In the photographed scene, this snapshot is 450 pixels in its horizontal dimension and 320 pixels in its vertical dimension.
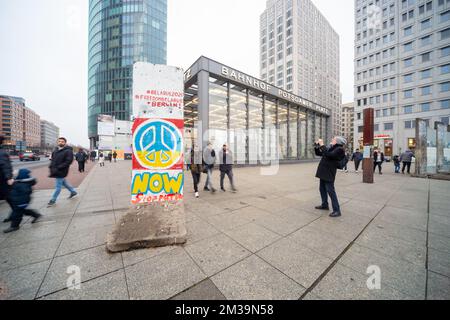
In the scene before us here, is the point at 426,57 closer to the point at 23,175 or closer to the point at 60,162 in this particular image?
the point at 60,162

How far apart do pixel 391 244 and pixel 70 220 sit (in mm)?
6371

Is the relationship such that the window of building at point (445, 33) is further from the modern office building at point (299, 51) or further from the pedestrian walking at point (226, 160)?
the pedestrian walking at point (226, 160)

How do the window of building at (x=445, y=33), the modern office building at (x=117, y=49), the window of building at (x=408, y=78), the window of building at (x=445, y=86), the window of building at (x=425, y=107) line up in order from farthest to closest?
1. the modern office building at (x=117, y=49)
2. the window of building at (x=408, y=78)
3. the window of building at (x=425, y=107)
4. the window of building at (x=445, y=33)
5. the window of building at (x=445, y=86)

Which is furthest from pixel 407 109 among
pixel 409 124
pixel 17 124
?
pixel 17 124

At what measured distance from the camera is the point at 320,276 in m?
2.00

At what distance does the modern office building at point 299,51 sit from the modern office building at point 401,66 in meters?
16.8

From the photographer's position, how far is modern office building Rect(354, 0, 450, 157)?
31.2 m

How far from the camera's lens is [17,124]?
271 feet

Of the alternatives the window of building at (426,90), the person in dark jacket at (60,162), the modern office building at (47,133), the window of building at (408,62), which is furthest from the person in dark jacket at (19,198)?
the modern office building at (47,133)

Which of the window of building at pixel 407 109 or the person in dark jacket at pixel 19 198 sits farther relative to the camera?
the window of building at pixel 407 109

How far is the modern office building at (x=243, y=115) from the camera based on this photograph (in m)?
13.2
